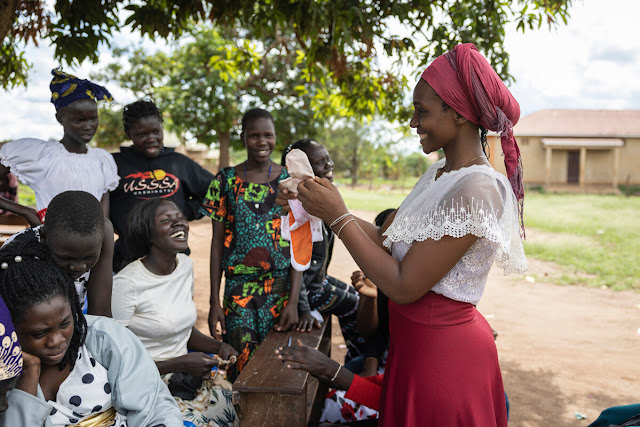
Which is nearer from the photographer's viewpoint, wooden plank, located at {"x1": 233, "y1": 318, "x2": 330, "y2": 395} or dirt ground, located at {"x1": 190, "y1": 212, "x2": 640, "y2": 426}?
wooden plank, located at {"x1": 233, "y1": 318, "x2": 330, "y2": 395}

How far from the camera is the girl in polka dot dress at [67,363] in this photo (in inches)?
65.9

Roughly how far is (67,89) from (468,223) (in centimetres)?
265

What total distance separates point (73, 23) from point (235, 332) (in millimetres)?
3111

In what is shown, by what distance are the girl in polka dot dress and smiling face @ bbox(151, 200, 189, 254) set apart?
74 centimetres

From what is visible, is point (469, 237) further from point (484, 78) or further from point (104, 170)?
point (104, 170)

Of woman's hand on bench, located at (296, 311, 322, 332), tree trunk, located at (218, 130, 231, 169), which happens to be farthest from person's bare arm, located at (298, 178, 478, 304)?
tree trunk, located at (218, 130, 231, 169)

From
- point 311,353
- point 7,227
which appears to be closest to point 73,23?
point 7,227

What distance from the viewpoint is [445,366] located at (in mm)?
1735

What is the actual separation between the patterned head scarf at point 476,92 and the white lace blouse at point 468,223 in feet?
0.45

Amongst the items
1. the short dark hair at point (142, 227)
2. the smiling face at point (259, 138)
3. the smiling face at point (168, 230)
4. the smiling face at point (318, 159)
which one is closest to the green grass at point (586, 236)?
the smiling face at point (318, 159)

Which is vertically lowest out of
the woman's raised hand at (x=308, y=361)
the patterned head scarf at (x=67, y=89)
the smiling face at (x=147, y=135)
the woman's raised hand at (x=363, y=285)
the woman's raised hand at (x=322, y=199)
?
the woman's raised hand at (x=308, y=361)

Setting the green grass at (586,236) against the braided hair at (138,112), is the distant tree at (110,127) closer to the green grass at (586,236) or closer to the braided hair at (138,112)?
the green grass at (586,236)

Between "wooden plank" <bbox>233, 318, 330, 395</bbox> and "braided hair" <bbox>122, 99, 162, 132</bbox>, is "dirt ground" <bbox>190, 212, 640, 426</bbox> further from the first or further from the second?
"wooden plank" <bbox>233, 318, 330, 395</bbox>

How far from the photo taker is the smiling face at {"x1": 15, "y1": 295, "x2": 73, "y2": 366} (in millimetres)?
1670
